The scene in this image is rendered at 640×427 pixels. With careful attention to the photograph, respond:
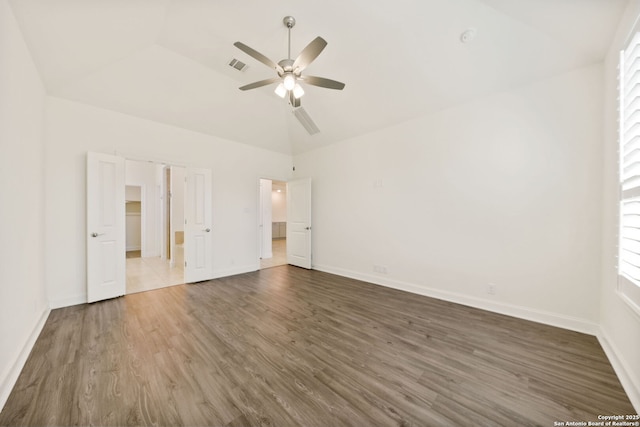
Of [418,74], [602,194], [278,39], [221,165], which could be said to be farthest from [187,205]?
[602,194]

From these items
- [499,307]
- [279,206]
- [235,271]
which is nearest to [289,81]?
[499,307]

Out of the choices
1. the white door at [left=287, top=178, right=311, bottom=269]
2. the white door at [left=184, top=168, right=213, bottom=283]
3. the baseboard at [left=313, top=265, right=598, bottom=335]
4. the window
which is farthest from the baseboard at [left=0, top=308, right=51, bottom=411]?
the window

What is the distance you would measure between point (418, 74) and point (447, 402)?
12.2 ft

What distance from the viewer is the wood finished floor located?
1526 millimetres

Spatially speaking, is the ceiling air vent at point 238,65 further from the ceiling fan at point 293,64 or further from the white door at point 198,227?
the white door at point 198,227

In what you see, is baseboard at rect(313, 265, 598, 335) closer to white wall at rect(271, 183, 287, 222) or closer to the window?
the window

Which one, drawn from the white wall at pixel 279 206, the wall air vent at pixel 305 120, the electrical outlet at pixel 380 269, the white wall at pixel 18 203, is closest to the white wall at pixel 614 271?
the electrical outlet at pixel 380 269

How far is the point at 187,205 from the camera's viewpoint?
4.49 metres

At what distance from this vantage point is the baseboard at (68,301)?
3.17 meters

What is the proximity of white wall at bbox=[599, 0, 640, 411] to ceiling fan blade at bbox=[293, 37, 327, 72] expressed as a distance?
2.41 meters

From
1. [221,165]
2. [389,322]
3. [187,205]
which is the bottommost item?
[389,322]

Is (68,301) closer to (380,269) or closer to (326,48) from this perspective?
(380,269)

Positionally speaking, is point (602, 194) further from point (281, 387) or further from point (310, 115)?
point (310, 115)

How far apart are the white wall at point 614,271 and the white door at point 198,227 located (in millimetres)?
5399
